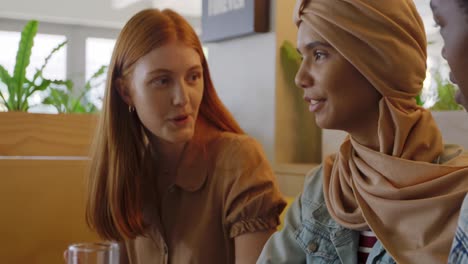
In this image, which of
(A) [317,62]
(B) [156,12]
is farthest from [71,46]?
(A) [317,62]

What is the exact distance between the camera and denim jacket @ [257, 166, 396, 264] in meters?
1.20

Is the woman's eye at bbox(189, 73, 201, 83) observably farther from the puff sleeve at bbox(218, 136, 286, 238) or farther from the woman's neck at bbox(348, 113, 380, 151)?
the woman's neck at bbox(348, 113, 380, 151)

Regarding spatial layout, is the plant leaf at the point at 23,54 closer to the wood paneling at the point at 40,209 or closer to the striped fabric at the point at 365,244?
the wood paneling at the point at 40,209

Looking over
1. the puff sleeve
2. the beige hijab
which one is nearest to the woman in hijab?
the beige hijab

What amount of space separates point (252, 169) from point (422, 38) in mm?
610

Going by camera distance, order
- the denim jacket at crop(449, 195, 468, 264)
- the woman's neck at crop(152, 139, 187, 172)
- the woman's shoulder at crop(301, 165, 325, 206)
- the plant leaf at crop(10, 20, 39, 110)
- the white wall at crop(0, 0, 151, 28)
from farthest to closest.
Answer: the white wall at crop(0, 0, 151, 28)
the plant leaf at crop(10, 20, 39, 110)
the woman's neck at crop(152, 139, 187, 172)
the woman's shoulder at crop(301, 165, 325, 206)
the denim jacket at crop(449, 195, 468, 264)

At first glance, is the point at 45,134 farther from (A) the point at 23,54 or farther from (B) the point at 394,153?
(B) the point at 394,153

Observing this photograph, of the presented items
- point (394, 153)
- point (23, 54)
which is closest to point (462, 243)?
point (394, 153)

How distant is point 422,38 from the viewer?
1.20 metres

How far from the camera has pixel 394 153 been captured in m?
1.13

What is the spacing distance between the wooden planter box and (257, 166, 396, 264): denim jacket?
1200 millimetres

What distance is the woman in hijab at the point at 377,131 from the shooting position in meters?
1.08

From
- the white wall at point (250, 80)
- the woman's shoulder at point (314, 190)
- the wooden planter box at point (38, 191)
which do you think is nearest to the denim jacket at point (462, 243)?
the woman's shoulder at point (314, 190)

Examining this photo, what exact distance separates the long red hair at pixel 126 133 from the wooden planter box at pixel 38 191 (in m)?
0.59
